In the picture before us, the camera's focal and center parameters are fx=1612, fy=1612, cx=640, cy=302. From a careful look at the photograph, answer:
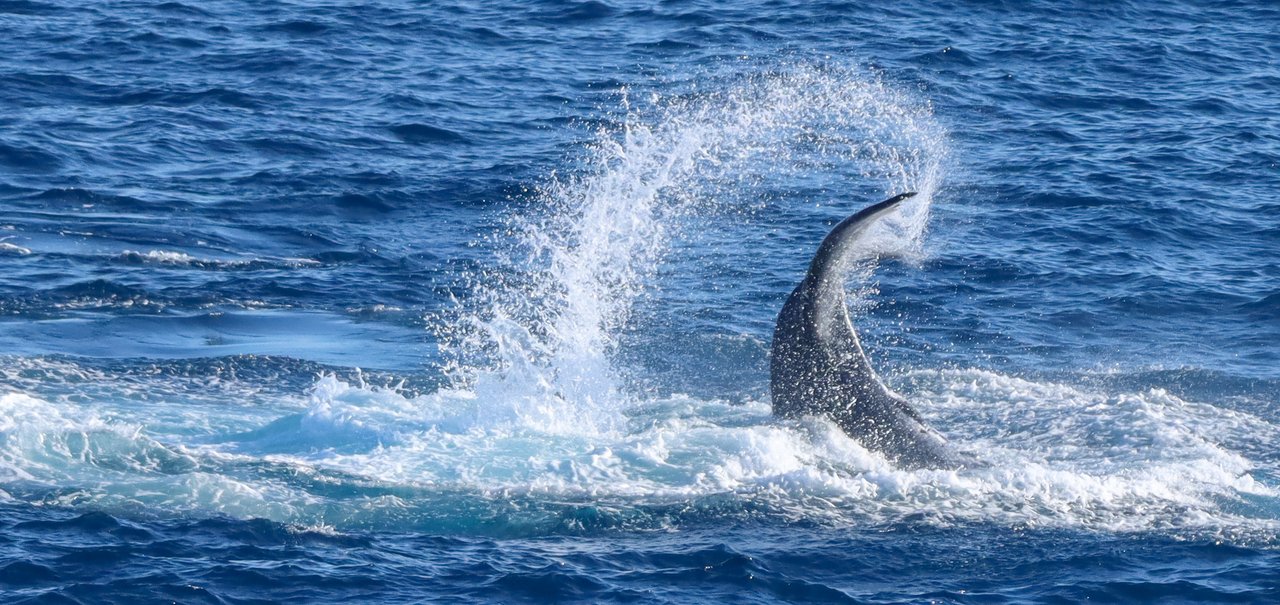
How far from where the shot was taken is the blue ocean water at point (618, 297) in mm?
12844

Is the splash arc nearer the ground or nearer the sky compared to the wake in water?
nearer the sky

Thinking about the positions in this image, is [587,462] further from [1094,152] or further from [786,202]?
[1094,152]

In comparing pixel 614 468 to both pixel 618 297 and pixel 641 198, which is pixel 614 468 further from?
pixel 618 297

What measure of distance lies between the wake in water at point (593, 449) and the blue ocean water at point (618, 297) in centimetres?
6

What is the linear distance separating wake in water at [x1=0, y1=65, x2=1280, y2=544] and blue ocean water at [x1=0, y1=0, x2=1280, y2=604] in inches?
2.2

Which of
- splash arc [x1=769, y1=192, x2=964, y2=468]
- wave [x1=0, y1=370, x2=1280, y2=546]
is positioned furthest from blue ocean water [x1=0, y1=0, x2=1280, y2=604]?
splash arc [x1=769, y1=192, x2=964, y2=468]

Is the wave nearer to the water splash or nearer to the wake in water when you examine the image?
the wake in water

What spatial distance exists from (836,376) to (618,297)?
7375mm

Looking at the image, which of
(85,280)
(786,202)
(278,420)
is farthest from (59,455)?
(786,202)

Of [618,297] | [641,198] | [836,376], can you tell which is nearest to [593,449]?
[836,376]

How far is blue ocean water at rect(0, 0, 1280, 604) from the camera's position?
42.1 feet

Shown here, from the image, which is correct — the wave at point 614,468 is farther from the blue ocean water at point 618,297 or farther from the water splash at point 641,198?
the water splash at point 641,198

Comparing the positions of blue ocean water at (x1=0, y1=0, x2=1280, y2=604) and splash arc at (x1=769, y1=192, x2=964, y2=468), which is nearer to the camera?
blue ocean water at (x1=0, y1=0, x2=1280, y2=604)

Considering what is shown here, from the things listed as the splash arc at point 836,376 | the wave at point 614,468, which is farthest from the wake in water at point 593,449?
the splash arc at point 836,376
